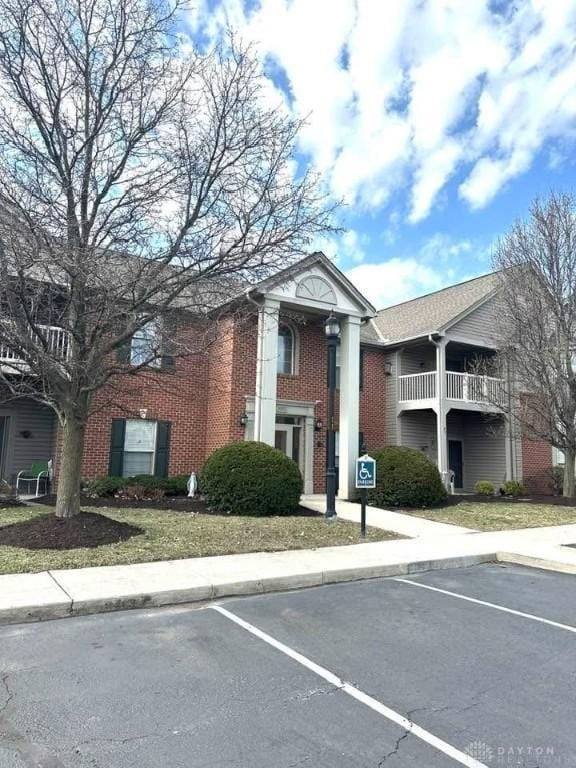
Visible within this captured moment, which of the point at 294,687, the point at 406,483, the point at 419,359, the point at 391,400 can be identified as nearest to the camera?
the point at 294,687

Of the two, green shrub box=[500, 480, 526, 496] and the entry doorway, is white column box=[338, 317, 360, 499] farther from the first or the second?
green shrub box=[500, 480, 526, 496]

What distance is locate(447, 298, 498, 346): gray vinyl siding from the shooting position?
1984cm

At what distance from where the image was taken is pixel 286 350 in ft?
57.9

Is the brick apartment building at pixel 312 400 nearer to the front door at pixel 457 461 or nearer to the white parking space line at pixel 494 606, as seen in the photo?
the front door at pixel 457 461

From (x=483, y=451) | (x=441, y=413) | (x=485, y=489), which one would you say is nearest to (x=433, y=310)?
(x=441, y=413)

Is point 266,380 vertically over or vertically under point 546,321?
under

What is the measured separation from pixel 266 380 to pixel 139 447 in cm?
398

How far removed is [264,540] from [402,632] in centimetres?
421

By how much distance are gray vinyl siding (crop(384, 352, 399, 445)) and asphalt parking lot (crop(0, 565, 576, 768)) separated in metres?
13.5

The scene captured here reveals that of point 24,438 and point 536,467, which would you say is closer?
point 24,438

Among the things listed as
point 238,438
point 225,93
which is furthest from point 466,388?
point 225,93

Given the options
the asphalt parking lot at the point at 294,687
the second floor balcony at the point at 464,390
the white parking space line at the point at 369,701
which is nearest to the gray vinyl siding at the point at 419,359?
the second floor balcony at the point at 464,390

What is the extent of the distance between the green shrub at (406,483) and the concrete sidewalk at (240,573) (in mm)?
4018

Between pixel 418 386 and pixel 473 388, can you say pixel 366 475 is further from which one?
pixel 473 388
